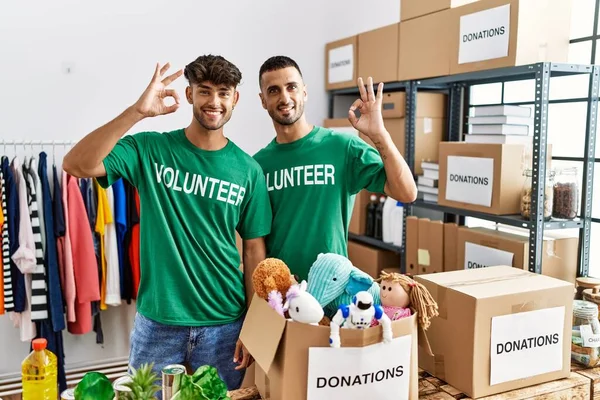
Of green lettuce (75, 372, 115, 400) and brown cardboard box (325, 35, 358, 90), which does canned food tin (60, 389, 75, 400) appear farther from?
brown cardboard box (325, 35, 358, 90)

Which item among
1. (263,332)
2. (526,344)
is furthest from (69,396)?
(526,344)

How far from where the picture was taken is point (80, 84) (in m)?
3.21

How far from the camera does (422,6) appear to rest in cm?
290

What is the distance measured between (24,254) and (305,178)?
1778 millimetres

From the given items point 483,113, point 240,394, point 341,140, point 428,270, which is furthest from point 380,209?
point 240,394

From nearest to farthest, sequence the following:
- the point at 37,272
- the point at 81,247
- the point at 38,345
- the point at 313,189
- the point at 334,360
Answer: the point at 334,360 < the point at 38,345 < the point at 313,189 < the point at 37,272 < the point at 81,247

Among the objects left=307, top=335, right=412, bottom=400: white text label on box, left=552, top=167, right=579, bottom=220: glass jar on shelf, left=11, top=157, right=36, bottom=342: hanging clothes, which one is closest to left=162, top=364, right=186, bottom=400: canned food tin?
left=307, top=335, right=412, bottom=400: white text label on box

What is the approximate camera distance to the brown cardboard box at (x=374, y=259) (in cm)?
340

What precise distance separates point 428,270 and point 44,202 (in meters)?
2.10

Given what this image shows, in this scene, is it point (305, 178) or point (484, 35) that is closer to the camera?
point (305, 178)

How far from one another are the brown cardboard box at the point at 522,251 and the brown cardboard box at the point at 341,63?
1.53 m

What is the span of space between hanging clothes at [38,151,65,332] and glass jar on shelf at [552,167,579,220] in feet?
8.19

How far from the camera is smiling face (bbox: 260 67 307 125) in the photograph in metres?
1.78

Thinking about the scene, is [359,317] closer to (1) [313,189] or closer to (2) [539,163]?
(1) [313,189]
